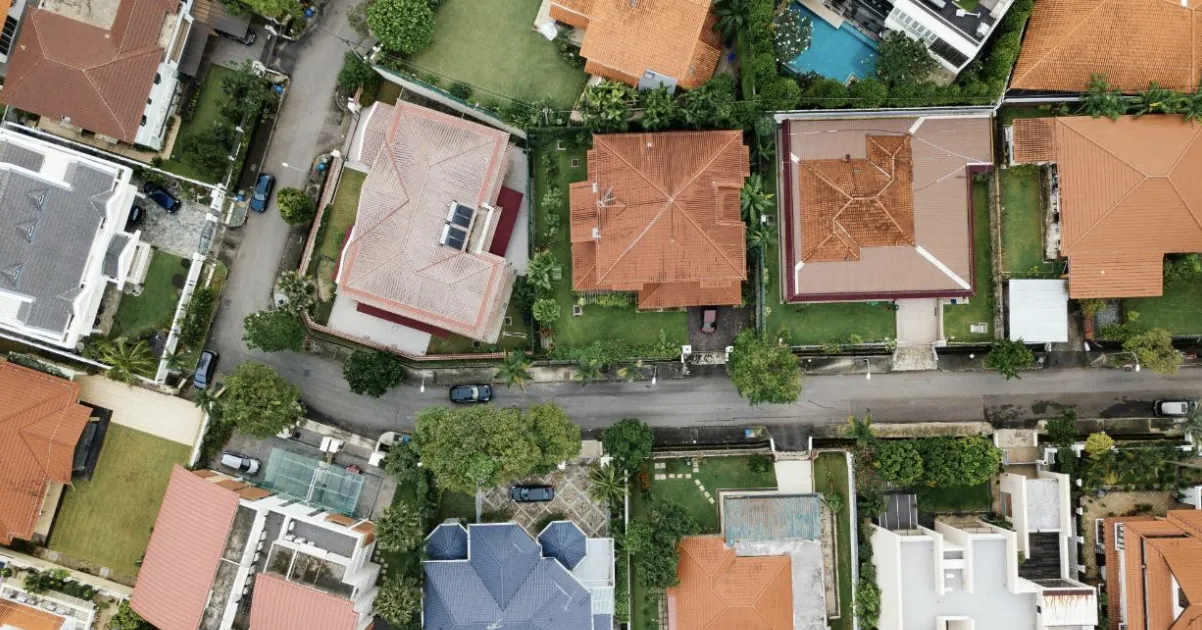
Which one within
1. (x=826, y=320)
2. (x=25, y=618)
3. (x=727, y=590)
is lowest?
(x=25, y=618)

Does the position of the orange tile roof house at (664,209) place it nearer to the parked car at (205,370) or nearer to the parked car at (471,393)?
the parked car at (471,393)

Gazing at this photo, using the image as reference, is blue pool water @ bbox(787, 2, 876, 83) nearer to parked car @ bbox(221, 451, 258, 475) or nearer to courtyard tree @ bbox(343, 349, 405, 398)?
courtyard tree @ bbox(343, 349, 405, 398)

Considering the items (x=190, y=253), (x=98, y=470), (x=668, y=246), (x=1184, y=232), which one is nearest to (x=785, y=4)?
(x=668, y=246)

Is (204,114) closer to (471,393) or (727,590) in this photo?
(471,393)

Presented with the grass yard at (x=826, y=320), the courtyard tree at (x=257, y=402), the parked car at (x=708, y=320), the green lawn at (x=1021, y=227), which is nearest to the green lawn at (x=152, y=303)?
the courtyard tree at (x=257, y=402)

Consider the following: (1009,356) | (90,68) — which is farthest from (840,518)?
(90,68)

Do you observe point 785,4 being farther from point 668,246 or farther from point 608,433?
point 608,433

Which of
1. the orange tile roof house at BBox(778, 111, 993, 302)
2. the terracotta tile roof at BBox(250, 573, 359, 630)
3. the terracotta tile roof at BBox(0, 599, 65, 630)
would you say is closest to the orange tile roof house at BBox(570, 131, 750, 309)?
the orange tile roof house at BBox(778, 111, 993, 302)
